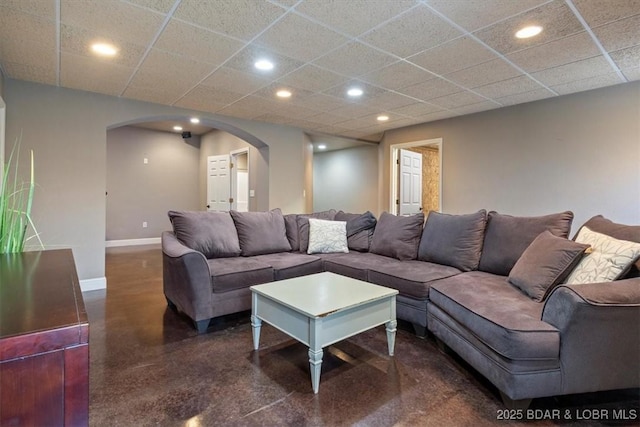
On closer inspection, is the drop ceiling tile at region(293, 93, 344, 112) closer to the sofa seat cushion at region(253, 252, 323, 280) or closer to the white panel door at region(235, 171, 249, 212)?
the sofa seat cushion at region(253, 252, 323, 280)

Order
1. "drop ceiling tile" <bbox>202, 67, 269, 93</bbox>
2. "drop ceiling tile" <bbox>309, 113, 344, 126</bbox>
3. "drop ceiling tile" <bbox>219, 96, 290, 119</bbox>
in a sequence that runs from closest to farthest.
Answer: "drop ceiling tile" <bbox>202, 67, 269, 93</bbox> → "drop ceiling tile" <bbox>219, 96, 290, 119</bbox> → "drop ceiling tile" <bbox>309, 113, 344, 126</bbox>

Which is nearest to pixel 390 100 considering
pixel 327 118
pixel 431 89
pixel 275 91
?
pixel 431 89

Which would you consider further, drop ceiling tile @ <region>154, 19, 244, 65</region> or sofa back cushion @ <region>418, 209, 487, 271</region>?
sofa back cushion @ <region>418, 209, 487, 271</region>

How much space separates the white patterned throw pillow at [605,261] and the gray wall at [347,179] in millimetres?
5576

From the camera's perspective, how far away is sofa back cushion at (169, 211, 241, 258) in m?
3.17

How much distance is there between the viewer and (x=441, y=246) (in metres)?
3.05

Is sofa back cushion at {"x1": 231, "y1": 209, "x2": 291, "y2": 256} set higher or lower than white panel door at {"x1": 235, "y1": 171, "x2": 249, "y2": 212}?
lower

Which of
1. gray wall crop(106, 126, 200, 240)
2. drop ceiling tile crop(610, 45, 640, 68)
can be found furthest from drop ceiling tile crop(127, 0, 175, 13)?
gray wall crop(106, 126, 200, 240)

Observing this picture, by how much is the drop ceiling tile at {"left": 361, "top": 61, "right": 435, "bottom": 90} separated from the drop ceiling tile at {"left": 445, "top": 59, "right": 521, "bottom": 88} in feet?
0.94

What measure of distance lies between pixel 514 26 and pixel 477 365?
7.53 feet

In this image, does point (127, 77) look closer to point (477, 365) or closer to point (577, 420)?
point (477, 365)

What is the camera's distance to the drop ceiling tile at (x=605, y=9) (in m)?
2.08

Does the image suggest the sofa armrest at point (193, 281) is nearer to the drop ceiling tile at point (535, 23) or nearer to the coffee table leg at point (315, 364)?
the coffee table leg at point (315, 364)

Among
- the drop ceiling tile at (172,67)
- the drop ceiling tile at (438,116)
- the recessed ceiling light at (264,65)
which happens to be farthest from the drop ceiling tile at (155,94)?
the drop ceiling tile at (438,116)
